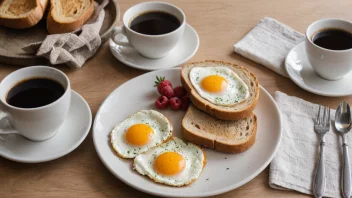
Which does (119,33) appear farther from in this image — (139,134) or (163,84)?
(139,134)

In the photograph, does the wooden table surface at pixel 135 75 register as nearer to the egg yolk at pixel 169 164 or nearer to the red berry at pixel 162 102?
the egg yolk at pixel 169 164

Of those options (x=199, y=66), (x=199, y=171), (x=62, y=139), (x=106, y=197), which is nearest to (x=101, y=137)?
Result: (x=62, y=139)

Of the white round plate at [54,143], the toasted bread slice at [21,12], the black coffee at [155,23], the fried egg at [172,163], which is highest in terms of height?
the black coffee at [155,23]

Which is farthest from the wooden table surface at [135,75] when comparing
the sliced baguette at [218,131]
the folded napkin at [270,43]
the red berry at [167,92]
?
the red berry at [167,92]

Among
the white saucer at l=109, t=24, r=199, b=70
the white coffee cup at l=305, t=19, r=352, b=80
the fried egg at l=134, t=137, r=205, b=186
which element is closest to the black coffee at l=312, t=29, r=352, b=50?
the white coffee cup at l=305, t=19, r=352, b=80

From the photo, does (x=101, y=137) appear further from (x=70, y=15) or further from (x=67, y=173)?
(x=70, y=15)

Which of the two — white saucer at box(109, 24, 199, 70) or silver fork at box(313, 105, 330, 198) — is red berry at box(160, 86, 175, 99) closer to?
white saucer at box(109, 24, 199, 70)
